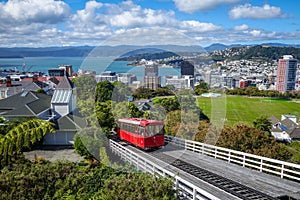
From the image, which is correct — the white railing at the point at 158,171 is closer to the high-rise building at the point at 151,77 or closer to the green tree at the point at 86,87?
the high-rise building at the point at 151,77

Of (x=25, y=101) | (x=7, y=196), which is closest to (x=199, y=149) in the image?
(x=7, y=196)

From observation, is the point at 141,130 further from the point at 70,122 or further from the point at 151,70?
the point at 70,122

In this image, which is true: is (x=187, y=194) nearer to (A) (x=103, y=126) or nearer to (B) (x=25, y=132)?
(A) (x=103, y=126)

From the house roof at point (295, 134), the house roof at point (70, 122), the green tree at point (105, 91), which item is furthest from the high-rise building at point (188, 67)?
the house roof at point (295, 134)

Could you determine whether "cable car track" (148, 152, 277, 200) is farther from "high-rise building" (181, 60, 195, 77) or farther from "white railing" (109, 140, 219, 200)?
"high-rise building" (181, 60, 195, 77)

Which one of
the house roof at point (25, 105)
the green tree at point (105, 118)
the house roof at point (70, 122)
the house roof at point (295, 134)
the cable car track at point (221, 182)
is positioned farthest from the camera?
the house roof at point (295, 134)

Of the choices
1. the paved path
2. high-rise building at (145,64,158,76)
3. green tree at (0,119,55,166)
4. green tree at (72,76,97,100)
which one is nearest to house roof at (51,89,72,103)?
green tree at (72,76,97,100)

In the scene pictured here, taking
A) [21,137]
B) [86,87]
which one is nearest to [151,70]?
[86,87]
